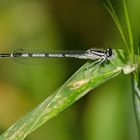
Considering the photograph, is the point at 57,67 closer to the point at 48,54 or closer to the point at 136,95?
the point at 48,54

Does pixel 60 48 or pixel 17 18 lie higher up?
pixel 17 18

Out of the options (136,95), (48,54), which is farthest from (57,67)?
(136,95)

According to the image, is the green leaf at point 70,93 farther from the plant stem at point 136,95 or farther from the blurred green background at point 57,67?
the blurred green background at point 57,67

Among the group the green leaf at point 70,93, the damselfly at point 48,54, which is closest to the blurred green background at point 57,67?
the damselfly at point 48,54

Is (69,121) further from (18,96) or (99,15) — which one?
(99,15)

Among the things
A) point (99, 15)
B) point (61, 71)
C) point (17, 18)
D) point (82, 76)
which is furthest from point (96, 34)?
point (82, 76)

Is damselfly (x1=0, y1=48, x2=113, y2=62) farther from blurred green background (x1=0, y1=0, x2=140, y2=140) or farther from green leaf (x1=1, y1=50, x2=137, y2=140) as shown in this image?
green leaf (x1=1, y1=50, x2=137, y2=140)
